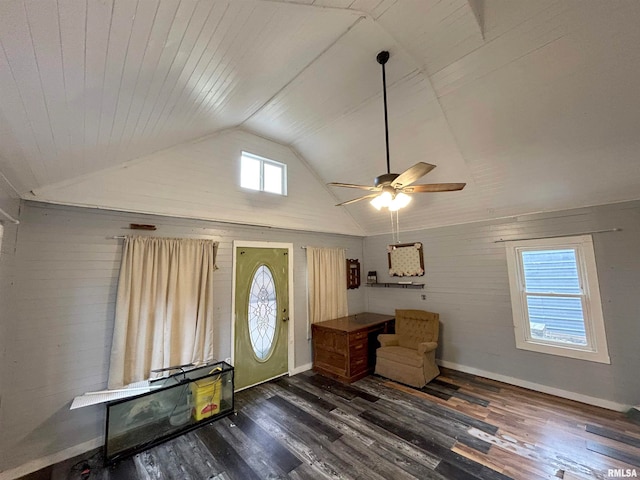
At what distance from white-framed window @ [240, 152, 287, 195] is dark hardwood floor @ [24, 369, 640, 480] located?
3153mm

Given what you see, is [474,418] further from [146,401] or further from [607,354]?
[146,401]

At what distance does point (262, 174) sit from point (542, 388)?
17.2 feet

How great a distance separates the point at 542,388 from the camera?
3740 mm

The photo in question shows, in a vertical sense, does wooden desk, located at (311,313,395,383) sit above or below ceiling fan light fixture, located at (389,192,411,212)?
below

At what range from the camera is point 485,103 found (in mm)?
2824

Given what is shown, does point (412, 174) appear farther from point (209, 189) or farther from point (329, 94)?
point (209, 189)

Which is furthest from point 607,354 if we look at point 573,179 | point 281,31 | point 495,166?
point 281,31

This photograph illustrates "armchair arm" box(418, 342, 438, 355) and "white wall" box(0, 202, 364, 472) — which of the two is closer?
"white wall" box(0, 202, 364, 472)

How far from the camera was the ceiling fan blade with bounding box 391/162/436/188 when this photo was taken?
6.73 feet

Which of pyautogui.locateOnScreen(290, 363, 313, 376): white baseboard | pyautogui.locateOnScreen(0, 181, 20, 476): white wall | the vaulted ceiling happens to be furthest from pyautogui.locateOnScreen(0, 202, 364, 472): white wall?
pyautogui.locateOnScreen(290, 363, 313, 376): white baseboard

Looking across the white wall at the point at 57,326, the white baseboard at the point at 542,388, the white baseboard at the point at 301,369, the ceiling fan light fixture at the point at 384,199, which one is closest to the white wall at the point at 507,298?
the white baseboard at the point at 542,388

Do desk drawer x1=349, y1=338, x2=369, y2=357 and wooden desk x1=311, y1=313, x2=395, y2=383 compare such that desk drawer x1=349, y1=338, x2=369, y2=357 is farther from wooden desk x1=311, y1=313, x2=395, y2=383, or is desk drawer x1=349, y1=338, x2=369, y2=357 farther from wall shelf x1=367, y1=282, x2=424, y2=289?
wall shelf x1=367, y1=282, x2=424, y2=289

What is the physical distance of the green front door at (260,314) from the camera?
157 inches

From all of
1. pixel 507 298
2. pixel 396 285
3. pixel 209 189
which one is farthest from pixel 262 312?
pixel 507 298
